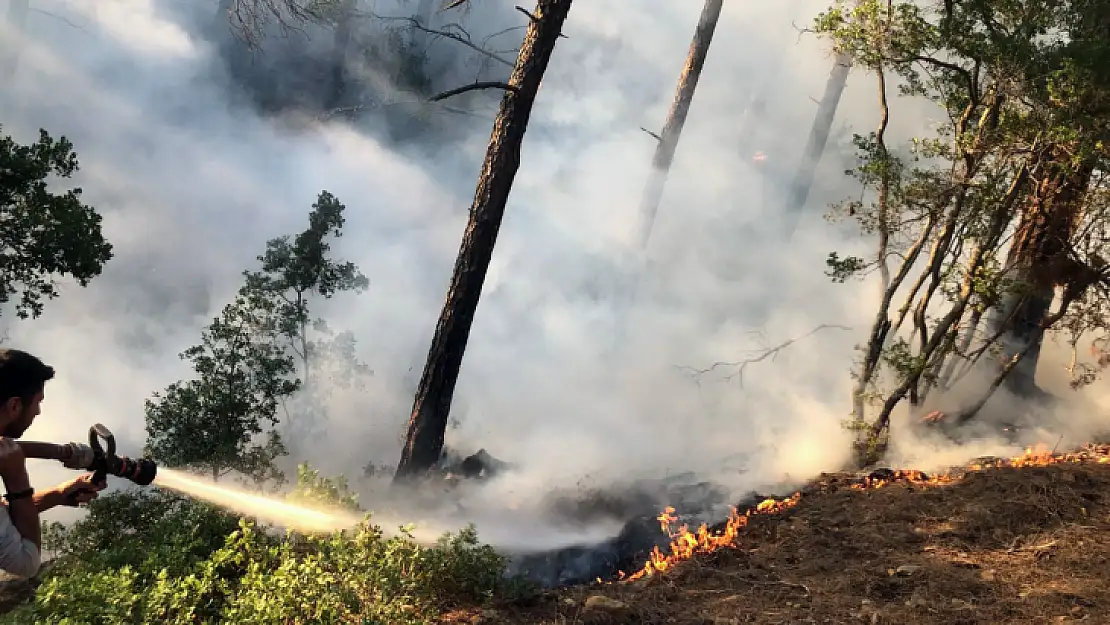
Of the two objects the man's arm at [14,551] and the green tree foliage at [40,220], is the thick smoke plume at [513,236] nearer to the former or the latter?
the green tree foliage at [40,220]

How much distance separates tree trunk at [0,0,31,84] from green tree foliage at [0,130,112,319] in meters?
12.3

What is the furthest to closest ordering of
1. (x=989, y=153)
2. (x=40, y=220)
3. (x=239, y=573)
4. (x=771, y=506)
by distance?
(x=989, y=153)
(x=771, y=506)
(x=40, y=220)
(x=239, y=573)

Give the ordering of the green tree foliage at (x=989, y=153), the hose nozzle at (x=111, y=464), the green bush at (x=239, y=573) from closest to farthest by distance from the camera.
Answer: the hose nozzle at (x=111, y=464) < the green bush at (x=239, y=573) < the green tree foliage at (x=989, y=153)

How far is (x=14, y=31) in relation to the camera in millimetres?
14570

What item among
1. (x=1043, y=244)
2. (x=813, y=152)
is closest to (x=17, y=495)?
(x=1043, y=244)

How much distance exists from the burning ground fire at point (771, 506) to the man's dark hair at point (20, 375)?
3548 mm

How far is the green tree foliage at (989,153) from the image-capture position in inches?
209

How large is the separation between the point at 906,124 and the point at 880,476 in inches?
709

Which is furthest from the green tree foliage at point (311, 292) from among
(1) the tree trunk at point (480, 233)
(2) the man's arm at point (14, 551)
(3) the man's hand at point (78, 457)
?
(2) the man's arm at point (14, 551)

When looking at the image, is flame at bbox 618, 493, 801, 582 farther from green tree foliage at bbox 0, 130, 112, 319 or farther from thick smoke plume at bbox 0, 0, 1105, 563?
green tree foliage at bbox 0, 130, 112, 319

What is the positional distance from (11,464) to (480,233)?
14.2 ft

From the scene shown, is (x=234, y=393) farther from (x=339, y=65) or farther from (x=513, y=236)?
(x=339, y=65)

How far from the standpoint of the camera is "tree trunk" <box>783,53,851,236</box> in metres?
17.6

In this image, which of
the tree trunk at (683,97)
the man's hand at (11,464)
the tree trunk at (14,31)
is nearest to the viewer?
the man's hand at (11,464)
